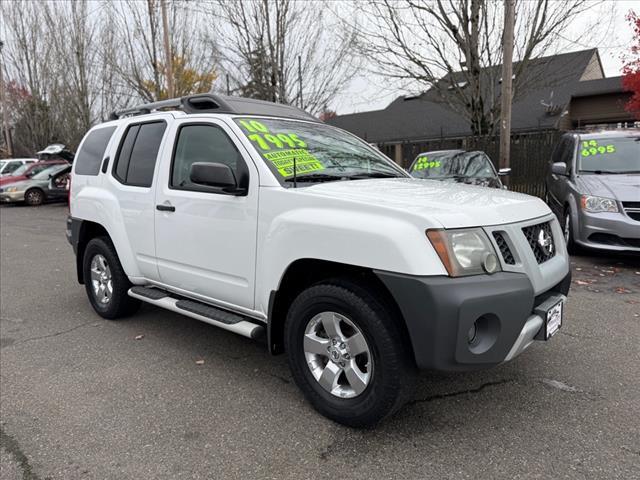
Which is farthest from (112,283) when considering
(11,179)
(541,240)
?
(11,179)

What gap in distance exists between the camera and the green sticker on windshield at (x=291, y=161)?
3.11 m

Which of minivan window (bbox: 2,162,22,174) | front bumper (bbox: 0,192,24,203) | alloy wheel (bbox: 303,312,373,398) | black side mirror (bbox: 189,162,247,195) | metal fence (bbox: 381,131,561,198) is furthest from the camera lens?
minivan window (bbox: 2,162,22,174)

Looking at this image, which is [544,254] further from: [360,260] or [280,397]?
[280,397]

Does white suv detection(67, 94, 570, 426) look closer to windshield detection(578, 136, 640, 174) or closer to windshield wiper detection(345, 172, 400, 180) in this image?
windshield wiper detection(345, 172, 400, 180)

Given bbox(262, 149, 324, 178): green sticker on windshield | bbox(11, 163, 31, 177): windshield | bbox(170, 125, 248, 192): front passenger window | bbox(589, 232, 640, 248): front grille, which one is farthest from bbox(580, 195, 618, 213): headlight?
bbox(11, 163, 31, 177): windshield

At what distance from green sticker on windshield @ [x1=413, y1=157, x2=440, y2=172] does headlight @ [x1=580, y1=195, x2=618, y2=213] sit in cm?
343

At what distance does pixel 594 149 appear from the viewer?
24.0ft

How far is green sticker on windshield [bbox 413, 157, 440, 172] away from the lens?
9.53 m

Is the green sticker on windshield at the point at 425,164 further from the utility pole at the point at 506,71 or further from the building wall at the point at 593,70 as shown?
the building wall at the point at 593,70

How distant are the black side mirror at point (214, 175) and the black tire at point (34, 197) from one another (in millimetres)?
18089

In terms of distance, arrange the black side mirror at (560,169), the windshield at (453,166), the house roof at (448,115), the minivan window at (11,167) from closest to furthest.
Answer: the black side mirror at (560,169)
the windshield at (453,166)
the minivan window at (11,167)
the house roof at (448,115)

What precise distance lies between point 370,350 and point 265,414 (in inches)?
32.5

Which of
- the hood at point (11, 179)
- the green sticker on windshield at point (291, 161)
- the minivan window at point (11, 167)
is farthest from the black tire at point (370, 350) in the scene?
the minivan window at point (11, 167)

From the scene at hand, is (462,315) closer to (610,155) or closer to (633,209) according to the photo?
(633,209)
